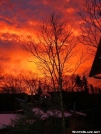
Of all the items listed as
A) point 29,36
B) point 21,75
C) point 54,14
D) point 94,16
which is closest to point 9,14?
point 29,36

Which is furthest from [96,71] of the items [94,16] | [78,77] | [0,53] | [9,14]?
[78,77]

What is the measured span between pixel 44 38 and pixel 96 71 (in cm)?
437

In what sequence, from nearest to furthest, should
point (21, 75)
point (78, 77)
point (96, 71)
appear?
1. point (96, 71)
2. point (78, 77)
3. point (21, 75)

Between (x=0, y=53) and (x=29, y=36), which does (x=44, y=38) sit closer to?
(x=29, y=36)

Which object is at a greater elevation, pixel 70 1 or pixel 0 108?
pixel 70 1

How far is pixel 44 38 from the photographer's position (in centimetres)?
1373

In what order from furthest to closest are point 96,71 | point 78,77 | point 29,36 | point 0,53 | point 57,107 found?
point 78,77 < point 0,53 < point 29,36 < point 57,107 < point 96,71

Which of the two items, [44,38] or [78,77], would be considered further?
[78,77]

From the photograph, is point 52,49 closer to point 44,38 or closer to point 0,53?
point 44,38

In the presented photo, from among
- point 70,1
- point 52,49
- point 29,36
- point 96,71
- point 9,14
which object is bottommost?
point 96,71

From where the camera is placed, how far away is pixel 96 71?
10258 millimetres

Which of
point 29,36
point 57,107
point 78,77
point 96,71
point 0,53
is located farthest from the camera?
point 78,77

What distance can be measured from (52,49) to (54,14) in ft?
5.73

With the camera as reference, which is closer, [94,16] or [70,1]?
[94,16]
